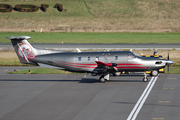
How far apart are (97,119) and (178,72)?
19.5 metres

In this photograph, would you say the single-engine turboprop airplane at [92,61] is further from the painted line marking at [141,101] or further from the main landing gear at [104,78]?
the painted line marking at [141,101]

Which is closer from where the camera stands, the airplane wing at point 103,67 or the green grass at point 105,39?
the airplane wing at point 103,67

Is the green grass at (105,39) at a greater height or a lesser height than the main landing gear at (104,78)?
greater

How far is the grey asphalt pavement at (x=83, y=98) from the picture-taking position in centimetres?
1653

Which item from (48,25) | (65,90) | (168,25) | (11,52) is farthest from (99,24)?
(65,90)

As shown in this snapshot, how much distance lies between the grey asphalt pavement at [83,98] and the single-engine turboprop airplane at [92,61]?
4.67 feet

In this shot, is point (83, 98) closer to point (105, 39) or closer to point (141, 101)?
point (141, 101)

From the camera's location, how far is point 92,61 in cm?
2688

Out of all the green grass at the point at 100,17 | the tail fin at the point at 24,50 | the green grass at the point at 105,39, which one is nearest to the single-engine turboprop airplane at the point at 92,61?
the tail fin at the point at 24,50

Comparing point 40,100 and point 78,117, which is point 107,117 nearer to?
point 78,117

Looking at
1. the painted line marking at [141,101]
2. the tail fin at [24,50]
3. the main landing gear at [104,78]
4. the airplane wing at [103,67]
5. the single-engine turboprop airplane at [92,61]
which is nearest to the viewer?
the painted line marking at [141,101]

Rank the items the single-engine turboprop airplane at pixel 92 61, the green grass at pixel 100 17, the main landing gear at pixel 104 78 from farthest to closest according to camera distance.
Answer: the green grass at pixel 100 17
the main landing gear at pixel 104 78
the single-engine turboprop airplane at pixel 92 61

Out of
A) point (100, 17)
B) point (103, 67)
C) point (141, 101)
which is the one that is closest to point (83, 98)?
Answer: point (141, 101)

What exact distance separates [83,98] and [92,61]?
22.1ft
